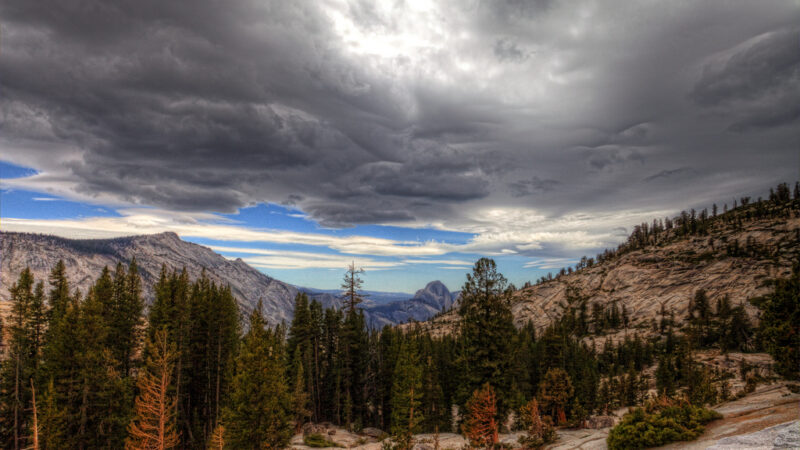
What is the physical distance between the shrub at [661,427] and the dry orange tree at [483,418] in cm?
1170

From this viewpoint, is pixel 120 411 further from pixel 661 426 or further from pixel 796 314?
pixel 796 314

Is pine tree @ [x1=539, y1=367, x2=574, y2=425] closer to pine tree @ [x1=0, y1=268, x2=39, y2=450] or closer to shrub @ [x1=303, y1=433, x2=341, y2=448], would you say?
shrub @ [x1=303, y1=433, x2=341, y2=448]

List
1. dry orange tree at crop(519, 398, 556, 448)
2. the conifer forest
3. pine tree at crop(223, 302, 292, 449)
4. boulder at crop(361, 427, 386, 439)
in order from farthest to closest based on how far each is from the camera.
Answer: boulder at crop(361, 427, 386, 439) < dry orange tree at crop(519, 398, 556, 448) < pine tree at crop(223, 302, 292, 449) < the conifer forest

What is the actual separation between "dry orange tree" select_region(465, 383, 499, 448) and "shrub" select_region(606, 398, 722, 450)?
11.7m

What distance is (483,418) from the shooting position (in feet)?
108

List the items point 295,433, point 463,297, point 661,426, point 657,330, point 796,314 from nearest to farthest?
1. point 661,426
2. point 796,314
3. point 463,297
4. point 295,433
5. point 657,330

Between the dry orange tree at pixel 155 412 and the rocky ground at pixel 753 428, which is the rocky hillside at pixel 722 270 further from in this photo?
the rocky ground at pixel 753 428

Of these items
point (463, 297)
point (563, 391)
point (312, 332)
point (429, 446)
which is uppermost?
point (463, 297)

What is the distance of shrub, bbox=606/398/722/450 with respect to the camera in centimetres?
1961

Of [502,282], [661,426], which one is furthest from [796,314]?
[502,282]

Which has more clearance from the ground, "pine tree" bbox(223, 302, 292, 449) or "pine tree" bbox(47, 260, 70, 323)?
"pine tree" bbox(47, 260, 70, 323)

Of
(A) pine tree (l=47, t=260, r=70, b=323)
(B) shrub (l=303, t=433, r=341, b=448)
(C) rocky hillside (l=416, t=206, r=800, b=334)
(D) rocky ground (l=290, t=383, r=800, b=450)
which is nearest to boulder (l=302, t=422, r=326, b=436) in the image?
(B) shrub (l=303, t=433, r=341, b=448)

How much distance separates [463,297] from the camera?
38.7 m

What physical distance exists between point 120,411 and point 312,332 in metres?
28.3
